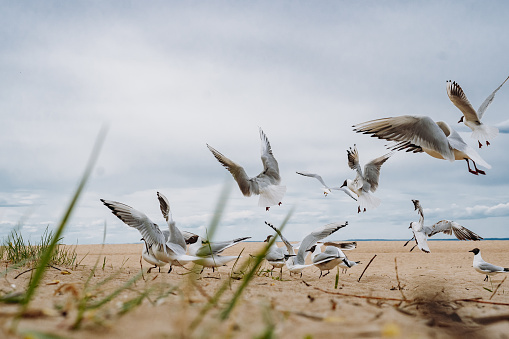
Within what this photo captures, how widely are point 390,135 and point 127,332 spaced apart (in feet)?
14.0

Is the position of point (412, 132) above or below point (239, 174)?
above

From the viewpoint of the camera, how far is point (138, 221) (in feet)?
15.4

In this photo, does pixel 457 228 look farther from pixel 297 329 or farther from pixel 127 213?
pixel 297 329

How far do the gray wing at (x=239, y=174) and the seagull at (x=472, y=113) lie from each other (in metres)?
3.37

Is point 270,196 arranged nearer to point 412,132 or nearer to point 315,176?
point 315,176

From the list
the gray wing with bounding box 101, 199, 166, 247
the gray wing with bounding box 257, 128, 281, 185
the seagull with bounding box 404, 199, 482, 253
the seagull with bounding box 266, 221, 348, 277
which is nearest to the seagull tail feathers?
the gray wing with bounding box 257, 128, 281, 185

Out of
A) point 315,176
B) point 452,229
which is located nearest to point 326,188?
point 315,176

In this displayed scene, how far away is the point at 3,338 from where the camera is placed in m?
1.32

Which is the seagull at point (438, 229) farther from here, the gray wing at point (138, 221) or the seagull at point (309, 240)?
the gray wing at point (138, 221)

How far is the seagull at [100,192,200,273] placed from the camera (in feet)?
15.1

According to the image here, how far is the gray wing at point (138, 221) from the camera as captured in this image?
456 centimetres

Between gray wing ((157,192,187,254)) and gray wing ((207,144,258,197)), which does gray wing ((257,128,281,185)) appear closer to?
gray wing ((207,144,258,197))

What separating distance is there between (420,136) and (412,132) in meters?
0.12

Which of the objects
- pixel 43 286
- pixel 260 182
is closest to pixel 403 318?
pixel 43 286
